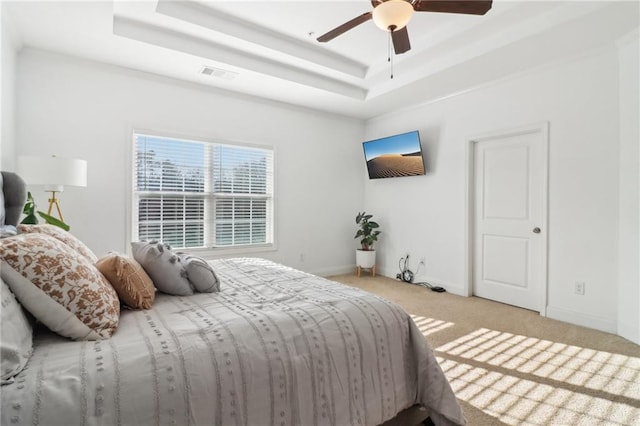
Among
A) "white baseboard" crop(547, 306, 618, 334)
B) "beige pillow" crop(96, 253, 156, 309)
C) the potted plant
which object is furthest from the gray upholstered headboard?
"white baseboard" crop(547, 306, 618, 334)

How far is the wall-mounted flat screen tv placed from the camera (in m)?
4.46

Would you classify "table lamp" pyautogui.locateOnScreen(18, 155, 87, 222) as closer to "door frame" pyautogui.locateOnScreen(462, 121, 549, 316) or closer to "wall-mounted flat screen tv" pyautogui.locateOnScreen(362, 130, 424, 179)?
"wall-mounted flat screen tv" pyautogui.locateOnScreen(362, 130, 424, 179)

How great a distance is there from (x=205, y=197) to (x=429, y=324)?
2.98 meters

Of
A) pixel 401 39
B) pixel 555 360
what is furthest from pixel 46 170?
pixel 555 360

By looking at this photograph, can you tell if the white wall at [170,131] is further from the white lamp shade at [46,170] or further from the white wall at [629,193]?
the white wall at [629,193]

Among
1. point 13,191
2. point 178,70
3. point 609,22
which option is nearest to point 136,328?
point 13,191

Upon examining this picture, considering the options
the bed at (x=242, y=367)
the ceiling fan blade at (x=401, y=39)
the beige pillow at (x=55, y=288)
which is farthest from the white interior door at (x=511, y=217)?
the beige pillow at (x=55, y=288)

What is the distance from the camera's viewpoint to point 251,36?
124 inches

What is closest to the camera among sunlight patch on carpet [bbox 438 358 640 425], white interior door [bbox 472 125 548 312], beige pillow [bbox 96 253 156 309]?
beige pillow [bbox 96 253 156 309]

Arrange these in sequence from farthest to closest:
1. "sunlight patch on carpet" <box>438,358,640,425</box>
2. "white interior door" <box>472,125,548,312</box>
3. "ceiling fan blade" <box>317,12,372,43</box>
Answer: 1. "white interior door" <box>472,125,548,312</box>
2. "ceiling fan blade" <box>317,12,372,43</box>
3. "sunlight patch on carpet" <box>438,358,640,425</box>

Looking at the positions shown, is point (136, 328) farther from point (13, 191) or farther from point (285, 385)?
point (13, 191)

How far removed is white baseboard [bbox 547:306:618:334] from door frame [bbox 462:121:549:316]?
0.09 metres

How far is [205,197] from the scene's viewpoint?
406 cm

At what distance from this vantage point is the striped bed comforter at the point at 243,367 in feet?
2.86
